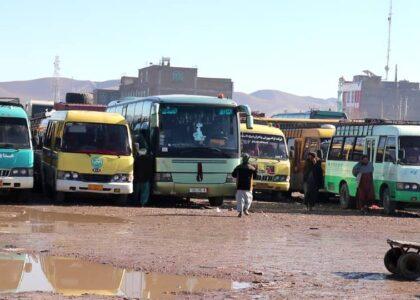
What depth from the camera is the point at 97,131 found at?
24.2 meters

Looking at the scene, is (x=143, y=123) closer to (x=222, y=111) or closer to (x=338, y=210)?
(x=222, y=111)

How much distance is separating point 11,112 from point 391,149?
33.1 feet

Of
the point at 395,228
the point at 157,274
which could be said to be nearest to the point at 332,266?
the point at 157,274

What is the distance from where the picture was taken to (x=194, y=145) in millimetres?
24297

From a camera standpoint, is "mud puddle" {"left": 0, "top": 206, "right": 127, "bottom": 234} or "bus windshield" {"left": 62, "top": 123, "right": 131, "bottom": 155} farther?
"bus windshield" {"left": 62, "top": 123, "right": 131, "bottom": 155}

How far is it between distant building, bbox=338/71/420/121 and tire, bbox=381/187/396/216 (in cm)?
13297

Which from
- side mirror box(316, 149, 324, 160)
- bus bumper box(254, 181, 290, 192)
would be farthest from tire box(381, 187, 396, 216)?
side mirror box(316, 149, 324, 160)

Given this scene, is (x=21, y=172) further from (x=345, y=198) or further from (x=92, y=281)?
(x=92, y=281)

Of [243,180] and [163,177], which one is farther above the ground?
[243,180]

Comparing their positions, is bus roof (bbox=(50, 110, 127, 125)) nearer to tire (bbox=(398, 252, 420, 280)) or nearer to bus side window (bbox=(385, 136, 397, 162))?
bus side window (bbox=(385, 136, 397, 162))

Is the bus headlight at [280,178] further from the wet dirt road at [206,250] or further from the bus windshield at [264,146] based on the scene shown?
the wet dirt road at [206,250]

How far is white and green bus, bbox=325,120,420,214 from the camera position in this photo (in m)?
24.3

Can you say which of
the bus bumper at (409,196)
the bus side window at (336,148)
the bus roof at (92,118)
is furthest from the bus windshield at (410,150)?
the bus roof at (92,118)

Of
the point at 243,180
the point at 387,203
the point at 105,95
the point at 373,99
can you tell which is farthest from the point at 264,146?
the point at 373,99
